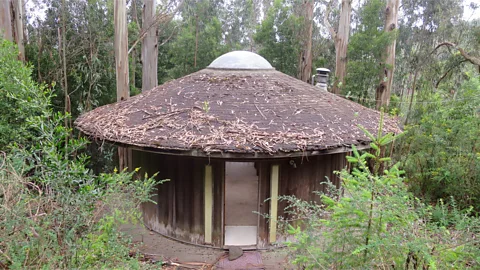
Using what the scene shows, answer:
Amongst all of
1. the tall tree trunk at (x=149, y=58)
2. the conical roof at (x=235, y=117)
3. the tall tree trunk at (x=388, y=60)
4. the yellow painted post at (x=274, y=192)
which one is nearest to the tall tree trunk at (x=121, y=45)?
the conical roof at (x=235, y=117)

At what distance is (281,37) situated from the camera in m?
14.6

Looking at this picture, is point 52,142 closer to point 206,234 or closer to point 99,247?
point 99,247

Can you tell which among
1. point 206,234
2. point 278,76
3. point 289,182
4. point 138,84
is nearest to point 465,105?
point 278,76

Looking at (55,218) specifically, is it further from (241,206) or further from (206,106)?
(241,206)

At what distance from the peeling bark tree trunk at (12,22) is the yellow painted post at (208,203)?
684 centimetres

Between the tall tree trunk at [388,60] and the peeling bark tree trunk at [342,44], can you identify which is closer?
the tall tree trunk at [388,60]

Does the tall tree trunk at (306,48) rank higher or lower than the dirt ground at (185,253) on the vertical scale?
higher

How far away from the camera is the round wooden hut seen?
204 inches

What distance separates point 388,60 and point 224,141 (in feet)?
26.5

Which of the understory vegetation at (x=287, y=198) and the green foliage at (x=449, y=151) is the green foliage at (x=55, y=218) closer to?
the understory vegetation at (x=287, y=198)

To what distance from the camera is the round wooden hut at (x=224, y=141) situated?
17.0 ft

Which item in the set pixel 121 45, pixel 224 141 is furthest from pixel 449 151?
pixel 121 45

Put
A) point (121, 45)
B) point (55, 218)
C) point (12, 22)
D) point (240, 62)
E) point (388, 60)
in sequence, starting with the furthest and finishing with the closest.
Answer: point (388, 60), point (12, 22), point (121, 45), point (240, 62), point (55, 218)

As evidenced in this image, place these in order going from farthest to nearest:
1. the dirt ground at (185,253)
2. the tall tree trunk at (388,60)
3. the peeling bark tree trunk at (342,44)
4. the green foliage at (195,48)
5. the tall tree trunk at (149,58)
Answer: the green foliage at (195,48), the peeling bark tree trunk at (342,44), the tall tree trunk at (149,58), the tall tree trunk at (388,60), the dirt ground at (185,253)
